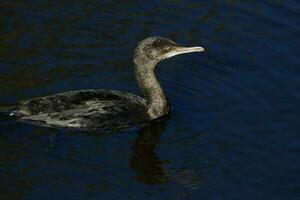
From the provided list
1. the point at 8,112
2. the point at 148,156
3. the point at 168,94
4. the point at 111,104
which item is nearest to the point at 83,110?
the point at 111,104

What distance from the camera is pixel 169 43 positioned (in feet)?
47.3

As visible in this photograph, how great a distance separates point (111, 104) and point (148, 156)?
3.54 ft

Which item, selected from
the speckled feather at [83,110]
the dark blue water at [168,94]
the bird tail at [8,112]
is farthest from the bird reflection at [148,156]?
the bird tail at [8,112]

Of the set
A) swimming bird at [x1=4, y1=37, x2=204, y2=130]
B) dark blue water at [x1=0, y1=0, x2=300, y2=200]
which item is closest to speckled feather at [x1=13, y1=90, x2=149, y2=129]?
swimming bird at [x1=4, y1=37, x2=204, y2=130]

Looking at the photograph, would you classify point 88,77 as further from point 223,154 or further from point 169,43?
point 223,154

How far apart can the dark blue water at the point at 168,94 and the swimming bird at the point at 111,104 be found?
19 cm

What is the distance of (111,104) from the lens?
45.4 ft

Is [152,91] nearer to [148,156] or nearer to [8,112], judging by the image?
Result: [148,156]

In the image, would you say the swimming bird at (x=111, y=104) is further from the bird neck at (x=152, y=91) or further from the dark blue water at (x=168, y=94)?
the dark blue water at (x=168, y=94)

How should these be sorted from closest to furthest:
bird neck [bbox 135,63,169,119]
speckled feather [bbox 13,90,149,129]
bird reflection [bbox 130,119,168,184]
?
bird reflection [bbox 130,119,168,184], speckled feather [bbox 13,90,149,129], bird neck [bbox 135,63,169,119]

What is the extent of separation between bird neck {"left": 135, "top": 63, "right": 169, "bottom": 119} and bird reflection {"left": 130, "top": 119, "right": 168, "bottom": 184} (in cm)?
17

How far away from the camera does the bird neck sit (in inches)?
561

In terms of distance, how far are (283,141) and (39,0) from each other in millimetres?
5957

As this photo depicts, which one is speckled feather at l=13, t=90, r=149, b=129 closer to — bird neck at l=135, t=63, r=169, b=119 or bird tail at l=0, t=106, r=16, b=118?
bird tail at l=0, t=106, r=16, b=118
